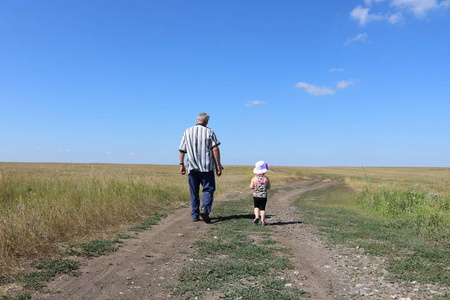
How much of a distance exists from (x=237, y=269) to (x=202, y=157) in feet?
13.2

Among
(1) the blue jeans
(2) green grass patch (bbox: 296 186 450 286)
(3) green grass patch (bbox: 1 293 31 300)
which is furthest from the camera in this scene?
(1) the blue jeans

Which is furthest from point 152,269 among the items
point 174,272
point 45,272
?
point 45,272

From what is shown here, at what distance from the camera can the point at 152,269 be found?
436 cm

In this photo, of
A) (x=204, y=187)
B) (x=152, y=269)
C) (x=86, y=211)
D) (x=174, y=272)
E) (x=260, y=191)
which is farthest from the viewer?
(x=204, y=187)

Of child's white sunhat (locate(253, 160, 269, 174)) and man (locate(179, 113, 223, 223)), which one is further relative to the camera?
child's white sunhat (locate(253, 160, 269, 174))

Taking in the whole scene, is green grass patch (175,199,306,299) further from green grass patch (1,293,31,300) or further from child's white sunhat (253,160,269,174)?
child's white sunhat (253,160,269,174)

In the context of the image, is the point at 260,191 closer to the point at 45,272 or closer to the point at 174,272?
the point at 174,272

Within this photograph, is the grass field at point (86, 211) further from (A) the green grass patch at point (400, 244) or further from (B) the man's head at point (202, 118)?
Result: (B) the man's head at point (202, 118)

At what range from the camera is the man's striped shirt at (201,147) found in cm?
798

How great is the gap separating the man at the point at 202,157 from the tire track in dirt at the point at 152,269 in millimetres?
1238

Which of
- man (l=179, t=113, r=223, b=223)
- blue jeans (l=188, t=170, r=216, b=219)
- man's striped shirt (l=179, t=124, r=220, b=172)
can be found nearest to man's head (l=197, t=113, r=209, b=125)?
man (l=179, t=113, r=223, b=223)

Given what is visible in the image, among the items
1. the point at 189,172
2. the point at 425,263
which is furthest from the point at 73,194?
the point at 425,263

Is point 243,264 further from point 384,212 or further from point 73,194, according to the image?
point 384,212

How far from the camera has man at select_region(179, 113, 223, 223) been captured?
7.98 meters
